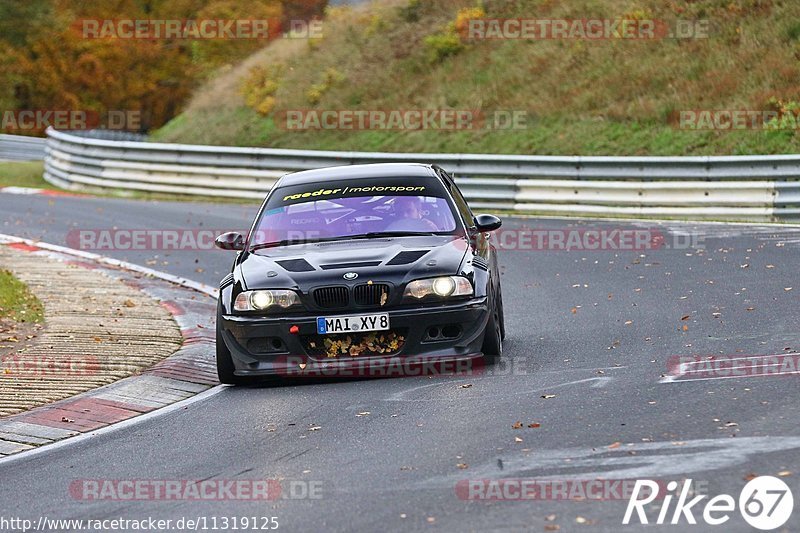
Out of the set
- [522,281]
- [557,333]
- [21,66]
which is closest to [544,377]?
[557,333]

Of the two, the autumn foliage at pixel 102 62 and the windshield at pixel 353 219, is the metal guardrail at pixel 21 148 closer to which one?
the autumn foliage at pixel 102 62

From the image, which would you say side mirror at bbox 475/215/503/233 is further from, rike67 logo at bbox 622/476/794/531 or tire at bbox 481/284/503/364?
rike67 logo at bbox 622/476/794/531

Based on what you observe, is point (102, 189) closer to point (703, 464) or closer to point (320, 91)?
point (320, 91)

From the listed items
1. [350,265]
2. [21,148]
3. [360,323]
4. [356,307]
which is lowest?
[360,323]

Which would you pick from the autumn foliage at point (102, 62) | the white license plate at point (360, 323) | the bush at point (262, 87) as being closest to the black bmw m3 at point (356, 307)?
the white license plate at point (360, 323)

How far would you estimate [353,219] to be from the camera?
10.6 metres

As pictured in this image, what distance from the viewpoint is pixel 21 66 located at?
58281mm

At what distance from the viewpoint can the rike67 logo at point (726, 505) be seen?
5.45 m

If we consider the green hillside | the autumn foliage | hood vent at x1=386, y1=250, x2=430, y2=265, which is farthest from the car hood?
Result: the autumn foliage

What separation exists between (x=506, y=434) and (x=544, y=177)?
15977 mm

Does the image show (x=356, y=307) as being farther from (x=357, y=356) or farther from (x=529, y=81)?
(x=529, y=81)

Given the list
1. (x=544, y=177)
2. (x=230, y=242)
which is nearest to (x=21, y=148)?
(x=544, y=177)

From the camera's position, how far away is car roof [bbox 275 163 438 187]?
11117 mm

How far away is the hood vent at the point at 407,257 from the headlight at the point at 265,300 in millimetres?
753
